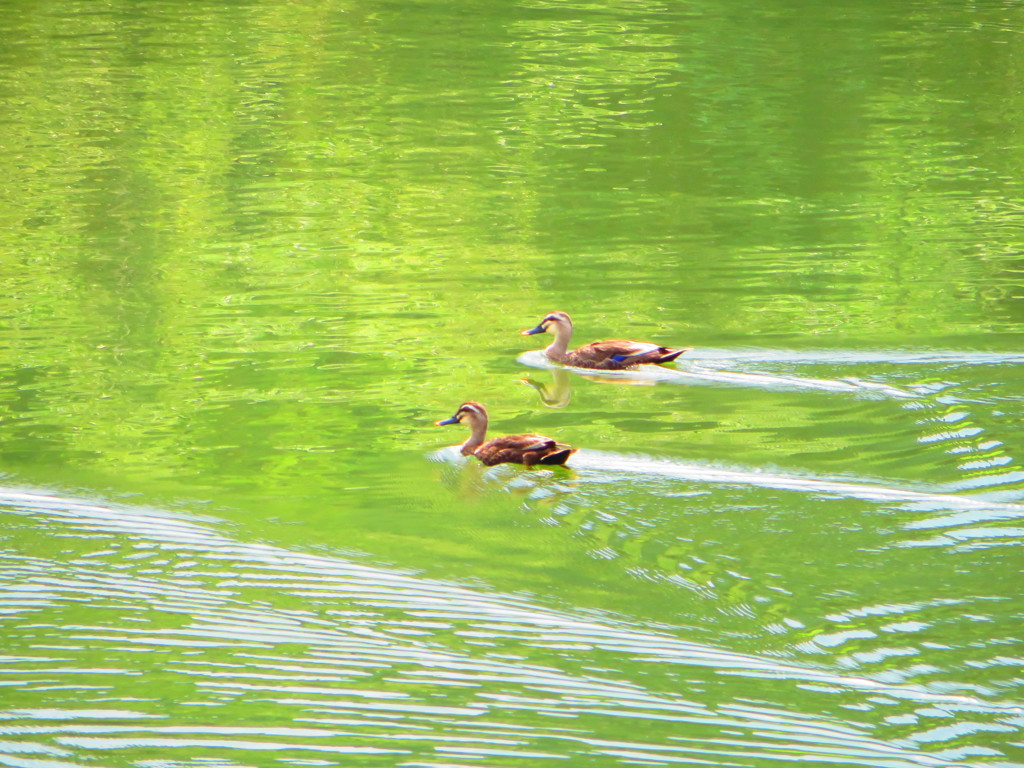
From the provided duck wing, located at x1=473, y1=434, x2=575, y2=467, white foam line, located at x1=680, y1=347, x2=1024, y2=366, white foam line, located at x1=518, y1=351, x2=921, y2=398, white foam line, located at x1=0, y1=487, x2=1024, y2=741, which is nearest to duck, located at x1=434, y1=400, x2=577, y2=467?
duck wing, located at x1=473, y1=434, x2=575, y2=467

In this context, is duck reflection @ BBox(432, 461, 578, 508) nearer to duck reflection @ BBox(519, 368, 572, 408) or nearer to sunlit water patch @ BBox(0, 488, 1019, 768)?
sunlit water patch @ BBox(0, 488, 1019, 768)

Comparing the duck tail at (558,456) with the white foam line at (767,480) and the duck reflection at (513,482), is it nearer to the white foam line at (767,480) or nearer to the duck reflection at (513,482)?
the duck reflection at (513,482)

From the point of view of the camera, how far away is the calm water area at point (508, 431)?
249 inches

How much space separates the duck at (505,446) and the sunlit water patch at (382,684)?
146 cm

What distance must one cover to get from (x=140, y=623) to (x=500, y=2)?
25.3 m

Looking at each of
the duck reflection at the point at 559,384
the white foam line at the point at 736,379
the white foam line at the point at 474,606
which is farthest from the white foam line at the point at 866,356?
the white foam line at the point at 474,606

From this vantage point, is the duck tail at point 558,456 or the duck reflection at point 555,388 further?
the duck reflection at point 555,388

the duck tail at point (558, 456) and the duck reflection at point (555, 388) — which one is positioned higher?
the duck tail at point (558, 456)

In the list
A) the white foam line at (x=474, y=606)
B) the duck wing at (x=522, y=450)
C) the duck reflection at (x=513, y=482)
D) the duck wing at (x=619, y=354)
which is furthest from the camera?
the duck wing at (x=619, y=354)

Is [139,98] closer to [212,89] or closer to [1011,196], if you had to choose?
[212,89]

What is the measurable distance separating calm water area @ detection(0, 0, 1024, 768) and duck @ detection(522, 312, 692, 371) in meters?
0.14

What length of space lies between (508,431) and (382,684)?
3669 millimetres

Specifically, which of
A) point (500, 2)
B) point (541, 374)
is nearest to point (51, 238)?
point (541, 374)

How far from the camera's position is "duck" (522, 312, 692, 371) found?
10.8 m
